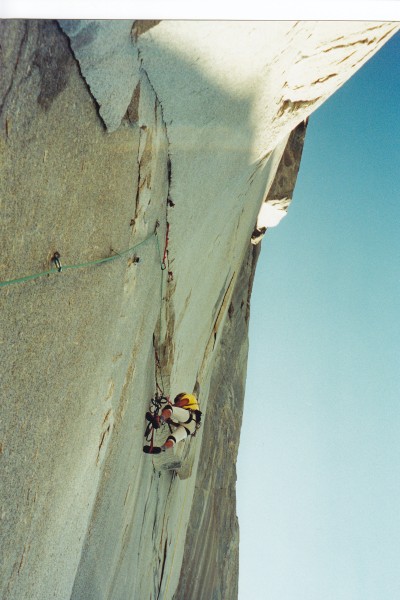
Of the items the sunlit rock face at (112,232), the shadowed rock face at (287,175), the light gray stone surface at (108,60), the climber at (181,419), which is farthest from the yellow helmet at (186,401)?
the shadowed rock face at (287,175)

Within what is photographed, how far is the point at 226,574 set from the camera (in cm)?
1121

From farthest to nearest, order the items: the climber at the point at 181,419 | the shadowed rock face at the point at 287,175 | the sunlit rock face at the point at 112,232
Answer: the shadowed rock face at the point at 287,175 < the climber at the point at 181,419 < the sunlit rock face at the point at 112,232

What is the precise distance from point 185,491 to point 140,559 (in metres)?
2.54

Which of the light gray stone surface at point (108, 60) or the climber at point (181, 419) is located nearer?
the light gray stone surface at point (108, 60)

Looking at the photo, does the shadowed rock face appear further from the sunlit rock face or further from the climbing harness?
the climbing harness

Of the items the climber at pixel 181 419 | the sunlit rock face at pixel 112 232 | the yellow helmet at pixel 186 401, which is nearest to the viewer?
the sunlit rock face at pixel 112 232

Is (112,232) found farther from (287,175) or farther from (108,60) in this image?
(287,175)

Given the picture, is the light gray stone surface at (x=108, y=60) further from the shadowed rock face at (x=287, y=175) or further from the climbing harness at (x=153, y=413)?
the shadowed rock face at (x=287, y=175)

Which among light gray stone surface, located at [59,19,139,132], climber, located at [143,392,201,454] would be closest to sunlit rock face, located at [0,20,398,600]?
light gray stone surface, located at [59,19,139,132]

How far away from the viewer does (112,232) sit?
8.79ft

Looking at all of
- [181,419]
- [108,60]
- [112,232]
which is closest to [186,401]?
[181,419]

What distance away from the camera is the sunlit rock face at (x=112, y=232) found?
1.79 meters

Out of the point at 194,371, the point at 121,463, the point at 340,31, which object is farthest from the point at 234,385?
the point at 340,31

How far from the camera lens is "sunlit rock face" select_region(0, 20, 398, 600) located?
1785 millimetres
